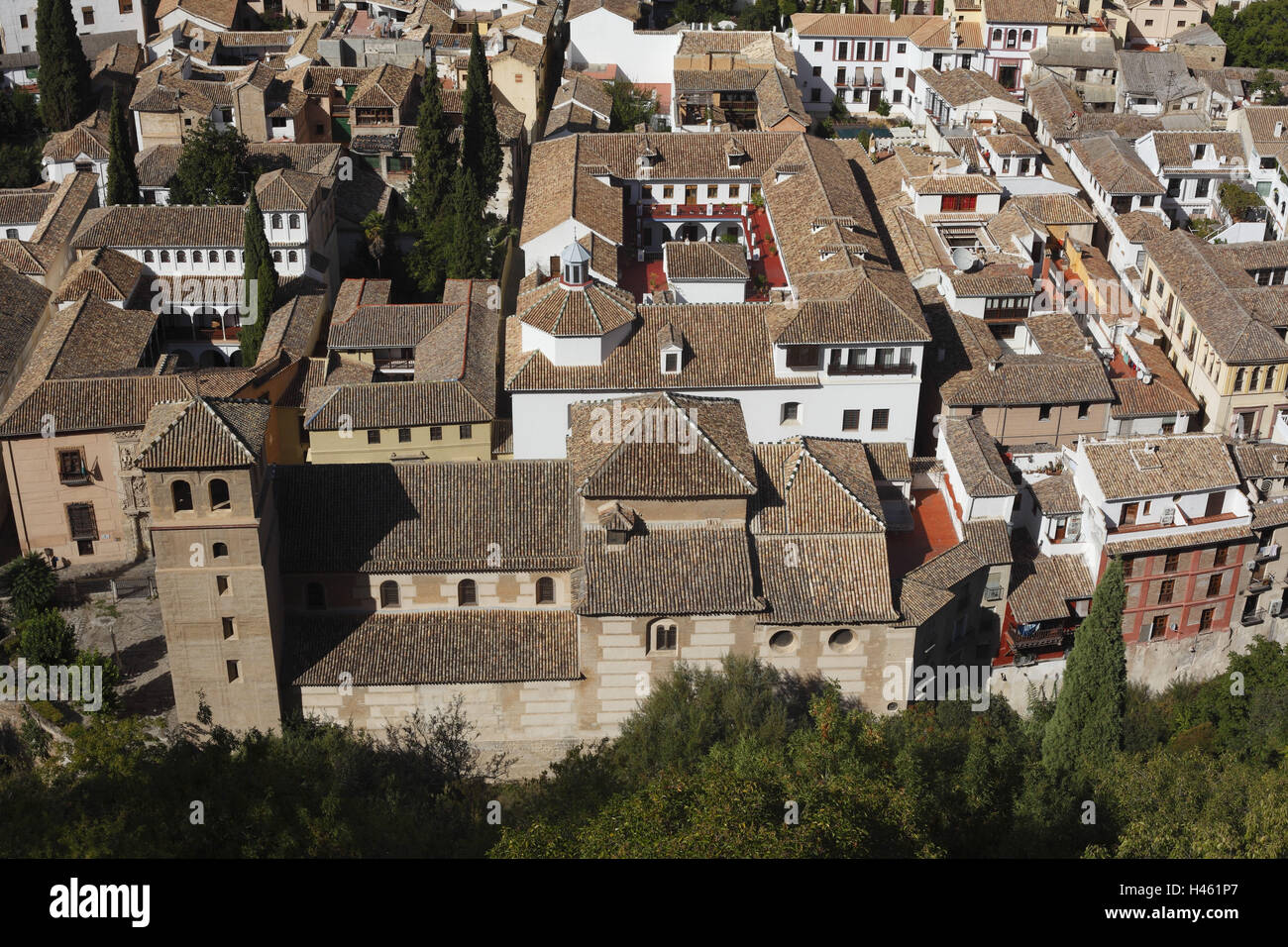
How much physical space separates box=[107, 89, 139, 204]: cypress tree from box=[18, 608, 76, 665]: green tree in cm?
3218

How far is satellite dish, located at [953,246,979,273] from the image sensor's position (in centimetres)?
6519

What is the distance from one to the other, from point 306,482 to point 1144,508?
101 ft

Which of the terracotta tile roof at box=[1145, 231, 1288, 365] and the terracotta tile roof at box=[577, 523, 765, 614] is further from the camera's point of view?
the terracotta tile roof at box=[1145, 231, 1288, 365]

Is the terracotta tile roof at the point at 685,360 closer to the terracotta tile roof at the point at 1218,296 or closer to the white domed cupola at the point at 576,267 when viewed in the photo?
the white domed cupola at the point at 576,267

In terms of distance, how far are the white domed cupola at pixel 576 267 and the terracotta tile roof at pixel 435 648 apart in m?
14.9

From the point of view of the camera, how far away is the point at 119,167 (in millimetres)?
69750

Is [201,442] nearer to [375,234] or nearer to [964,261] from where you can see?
[375,234]

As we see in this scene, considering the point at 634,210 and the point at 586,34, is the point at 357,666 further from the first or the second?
the point at 586,34

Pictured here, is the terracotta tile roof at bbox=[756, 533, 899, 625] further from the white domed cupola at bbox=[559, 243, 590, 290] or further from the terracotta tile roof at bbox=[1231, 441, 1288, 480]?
the terracotta tile roof at bbox=[1231, 441, 1288, 480]

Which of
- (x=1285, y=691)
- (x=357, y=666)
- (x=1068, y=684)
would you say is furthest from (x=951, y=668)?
(x=357, y=666)

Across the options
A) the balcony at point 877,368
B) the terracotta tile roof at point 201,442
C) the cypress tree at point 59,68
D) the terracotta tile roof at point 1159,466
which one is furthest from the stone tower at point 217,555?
the cypress tree at point 59,68

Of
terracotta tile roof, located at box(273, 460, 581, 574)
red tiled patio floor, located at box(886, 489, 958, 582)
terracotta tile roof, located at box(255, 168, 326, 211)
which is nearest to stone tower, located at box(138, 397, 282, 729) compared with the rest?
terracotta tile roof, located at box(273, 460, 581, 574)
